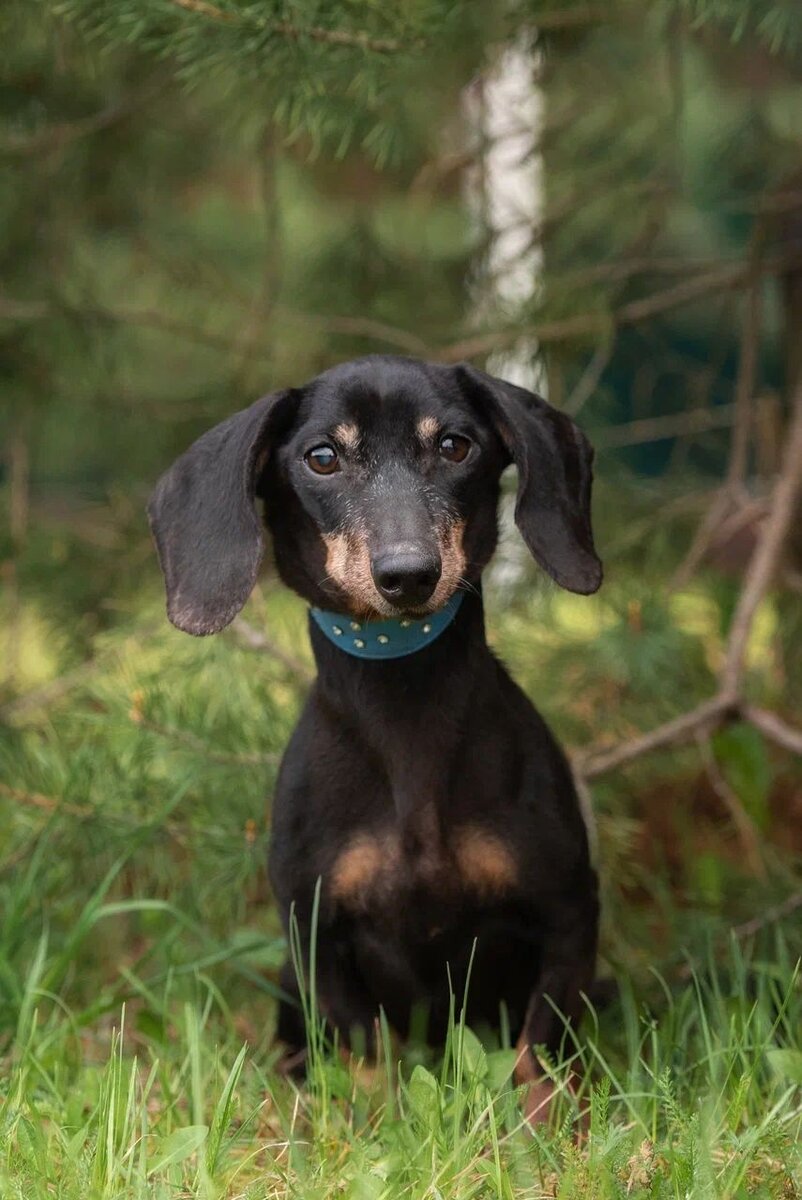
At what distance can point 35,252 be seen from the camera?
418 centimetres

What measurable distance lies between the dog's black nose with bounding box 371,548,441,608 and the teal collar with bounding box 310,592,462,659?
0.24 metres

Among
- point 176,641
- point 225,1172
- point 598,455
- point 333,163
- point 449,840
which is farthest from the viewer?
point 333,163

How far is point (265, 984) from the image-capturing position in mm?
3053

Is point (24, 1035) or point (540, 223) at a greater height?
point (540, 223)

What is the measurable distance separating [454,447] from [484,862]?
25.3 inches

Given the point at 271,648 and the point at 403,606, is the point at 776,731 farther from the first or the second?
the point at 403,606

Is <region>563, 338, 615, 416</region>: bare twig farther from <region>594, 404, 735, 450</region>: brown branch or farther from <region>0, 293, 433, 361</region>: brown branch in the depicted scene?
<region>0, 293, 433, 361</region>: brown branch

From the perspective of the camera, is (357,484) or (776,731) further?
(776,731)

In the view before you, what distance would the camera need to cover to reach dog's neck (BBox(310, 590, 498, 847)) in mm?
2570

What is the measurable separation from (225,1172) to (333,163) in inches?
126

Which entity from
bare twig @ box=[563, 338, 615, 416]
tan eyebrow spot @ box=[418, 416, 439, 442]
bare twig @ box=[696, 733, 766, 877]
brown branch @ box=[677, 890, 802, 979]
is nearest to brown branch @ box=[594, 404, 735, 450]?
bare twig @ box=[563, 338, 615, 416]

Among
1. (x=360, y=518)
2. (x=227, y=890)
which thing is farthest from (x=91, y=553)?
(x=360, y=518)

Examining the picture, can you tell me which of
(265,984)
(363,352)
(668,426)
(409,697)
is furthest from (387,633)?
(668,426)

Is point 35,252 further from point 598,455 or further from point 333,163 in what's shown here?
point 598,455
